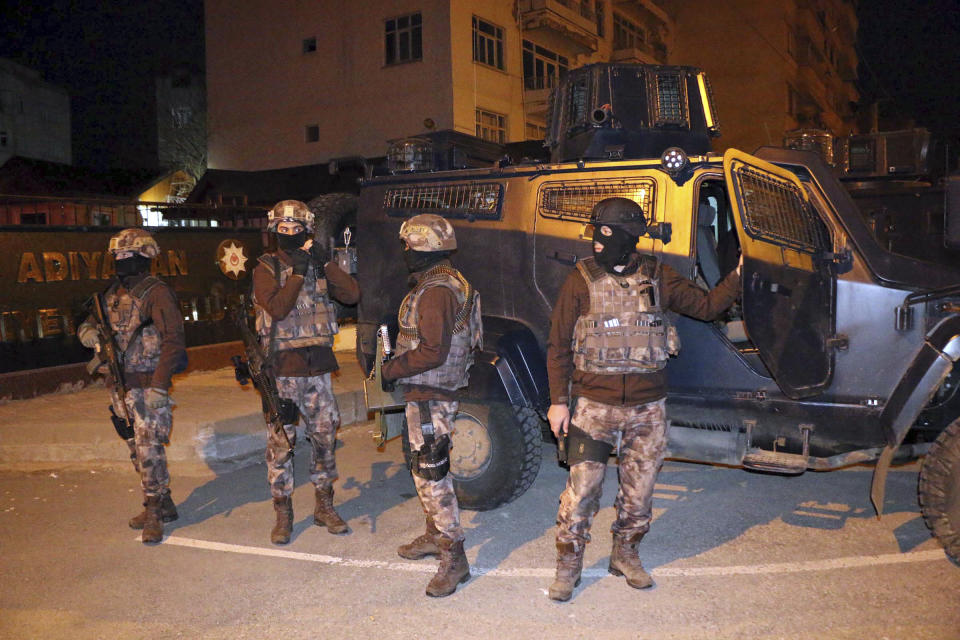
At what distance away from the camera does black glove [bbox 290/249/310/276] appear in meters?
4.68

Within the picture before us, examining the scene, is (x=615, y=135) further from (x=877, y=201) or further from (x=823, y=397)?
(x=823, y=397)

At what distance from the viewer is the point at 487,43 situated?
23328 mm

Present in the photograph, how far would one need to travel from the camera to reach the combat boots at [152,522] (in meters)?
4.86

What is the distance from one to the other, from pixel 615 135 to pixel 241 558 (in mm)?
3836

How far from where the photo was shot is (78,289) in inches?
377

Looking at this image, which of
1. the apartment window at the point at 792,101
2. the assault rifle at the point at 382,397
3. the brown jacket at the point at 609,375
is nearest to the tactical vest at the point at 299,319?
the assault rifle at the point at 382,397

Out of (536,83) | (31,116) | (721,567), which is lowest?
(721,567)

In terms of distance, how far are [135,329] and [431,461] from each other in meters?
2.37

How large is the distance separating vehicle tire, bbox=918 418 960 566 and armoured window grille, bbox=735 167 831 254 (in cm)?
121

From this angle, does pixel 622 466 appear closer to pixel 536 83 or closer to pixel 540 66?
pixel 536 83

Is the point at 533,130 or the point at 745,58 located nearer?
the point at 533,130

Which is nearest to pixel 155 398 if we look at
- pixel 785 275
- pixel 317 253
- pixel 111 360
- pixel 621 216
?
pixel 111 360

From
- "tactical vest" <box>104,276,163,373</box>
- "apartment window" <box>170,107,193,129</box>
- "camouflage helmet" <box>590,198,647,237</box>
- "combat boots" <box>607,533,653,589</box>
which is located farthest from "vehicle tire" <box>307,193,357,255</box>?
"apartment window" <box>170,107,193,129</box>

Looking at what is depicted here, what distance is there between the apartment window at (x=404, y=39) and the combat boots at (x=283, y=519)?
755 inches
